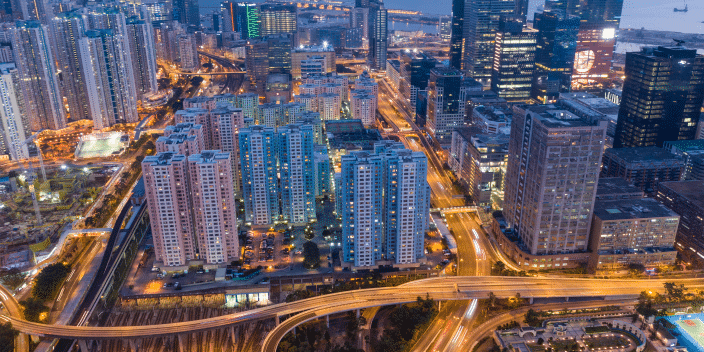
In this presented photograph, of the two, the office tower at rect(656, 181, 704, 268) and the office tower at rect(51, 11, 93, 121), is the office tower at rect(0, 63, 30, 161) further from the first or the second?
the office tower at rect(656, 181, 704, 268)

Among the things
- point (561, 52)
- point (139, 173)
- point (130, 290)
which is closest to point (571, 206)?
point (130, 290)

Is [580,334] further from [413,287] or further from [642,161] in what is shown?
[642,161]

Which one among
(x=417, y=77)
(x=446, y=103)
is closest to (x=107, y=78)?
(x=417, y=77)

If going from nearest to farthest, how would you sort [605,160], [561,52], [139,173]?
[605,160], [139,173], [561,52]

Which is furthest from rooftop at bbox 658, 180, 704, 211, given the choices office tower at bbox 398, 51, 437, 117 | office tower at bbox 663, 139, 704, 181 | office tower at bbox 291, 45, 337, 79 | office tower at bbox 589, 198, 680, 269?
office tower at bbox 291, 45, 337, 79

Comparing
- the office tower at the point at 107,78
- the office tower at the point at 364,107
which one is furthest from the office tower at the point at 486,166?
the office tower at the point at 107,78

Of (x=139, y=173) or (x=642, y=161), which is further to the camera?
(x=139, y=173)
